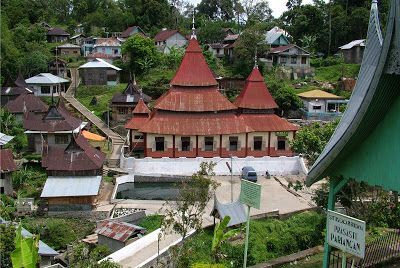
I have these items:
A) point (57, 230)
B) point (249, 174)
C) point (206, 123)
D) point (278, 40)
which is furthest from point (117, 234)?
point (278, 40)

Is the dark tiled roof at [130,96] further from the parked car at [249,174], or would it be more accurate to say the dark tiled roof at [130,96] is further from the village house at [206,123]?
the parked car at [249,174]

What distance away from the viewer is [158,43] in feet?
207

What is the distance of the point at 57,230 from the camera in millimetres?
20609

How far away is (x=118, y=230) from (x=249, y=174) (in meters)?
Result: 10.8

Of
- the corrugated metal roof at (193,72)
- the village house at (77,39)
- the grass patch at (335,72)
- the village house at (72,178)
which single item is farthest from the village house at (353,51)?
the village house at (72,178)

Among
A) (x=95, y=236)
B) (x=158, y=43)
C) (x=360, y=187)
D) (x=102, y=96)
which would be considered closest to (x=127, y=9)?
(x=158, y=43)

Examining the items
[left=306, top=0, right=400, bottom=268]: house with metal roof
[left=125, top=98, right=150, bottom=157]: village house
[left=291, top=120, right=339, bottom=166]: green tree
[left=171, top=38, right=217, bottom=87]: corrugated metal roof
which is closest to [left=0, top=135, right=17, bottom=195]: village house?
[left=125, top=98, right=150, bottom=157]: village house

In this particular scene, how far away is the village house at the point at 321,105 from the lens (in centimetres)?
4419

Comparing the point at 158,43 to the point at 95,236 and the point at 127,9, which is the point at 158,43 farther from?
the point at 95,236

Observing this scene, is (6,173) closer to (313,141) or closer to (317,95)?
(313,141)

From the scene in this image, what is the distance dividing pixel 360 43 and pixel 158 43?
23.0 metres

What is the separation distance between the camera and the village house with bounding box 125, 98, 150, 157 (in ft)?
107

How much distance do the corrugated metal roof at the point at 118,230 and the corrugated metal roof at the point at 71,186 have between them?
405 cm

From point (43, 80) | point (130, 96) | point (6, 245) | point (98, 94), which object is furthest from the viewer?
point (98, 94)
